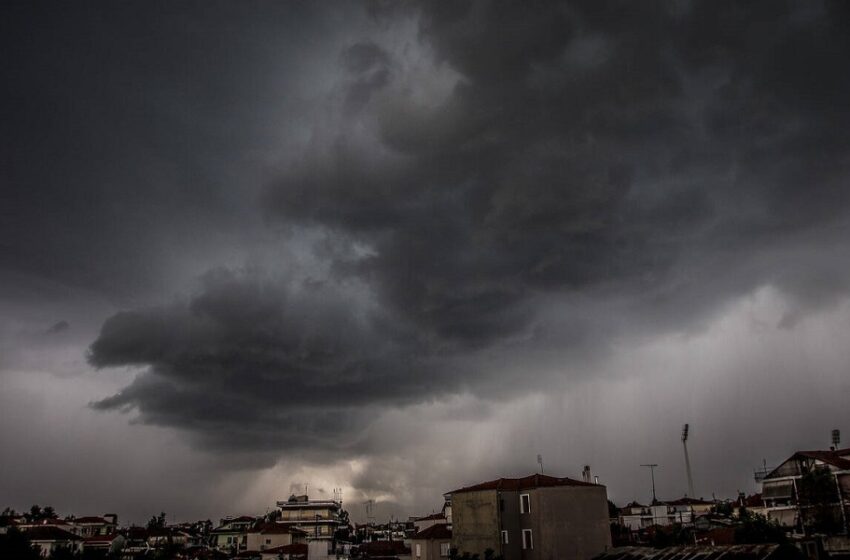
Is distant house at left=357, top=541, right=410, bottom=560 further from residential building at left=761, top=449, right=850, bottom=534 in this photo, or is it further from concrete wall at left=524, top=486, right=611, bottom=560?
residential building at left=761, top=449, right=850, bottom=534

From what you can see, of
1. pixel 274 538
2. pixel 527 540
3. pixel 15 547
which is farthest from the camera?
pixel 274 538

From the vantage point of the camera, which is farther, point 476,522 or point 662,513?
point 662,513

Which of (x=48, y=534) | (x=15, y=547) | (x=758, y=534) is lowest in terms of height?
(x=48, y=534)

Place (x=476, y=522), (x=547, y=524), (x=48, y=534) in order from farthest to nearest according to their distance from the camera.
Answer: (x=48, y=534) < (x=476, y=522) < (x=547, y=524)

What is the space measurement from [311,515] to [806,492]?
95261 millimetres

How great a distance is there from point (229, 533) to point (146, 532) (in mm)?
16495

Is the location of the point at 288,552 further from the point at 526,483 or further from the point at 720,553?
the point at 720,553

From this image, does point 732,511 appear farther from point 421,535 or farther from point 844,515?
point 421,535

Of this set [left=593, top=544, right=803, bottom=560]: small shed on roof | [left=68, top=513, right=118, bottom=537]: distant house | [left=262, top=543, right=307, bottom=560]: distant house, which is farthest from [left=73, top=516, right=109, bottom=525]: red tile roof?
[left=593, top=544, right=803, bottom=560]: small shed on roof

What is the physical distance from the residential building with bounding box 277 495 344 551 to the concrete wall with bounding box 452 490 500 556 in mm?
64470

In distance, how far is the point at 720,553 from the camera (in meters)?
45.9

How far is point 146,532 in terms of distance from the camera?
129375mm

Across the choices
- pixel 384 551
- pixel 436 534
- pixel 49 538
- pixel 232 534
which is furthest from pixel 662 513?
pixel 49 538

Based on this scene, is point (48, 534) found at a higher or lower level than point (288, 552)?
higher
